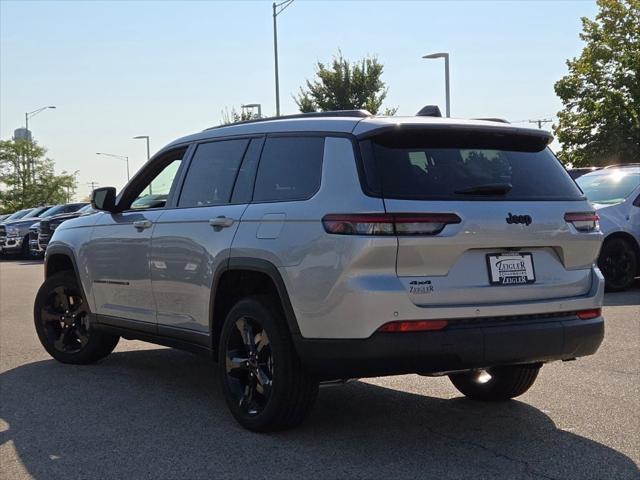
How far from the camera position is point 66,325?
8117 mm

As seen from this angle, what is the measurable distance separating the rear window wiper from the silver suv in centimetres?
1

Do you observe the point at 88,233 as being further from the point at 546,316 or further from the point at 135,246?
the point at 546,316

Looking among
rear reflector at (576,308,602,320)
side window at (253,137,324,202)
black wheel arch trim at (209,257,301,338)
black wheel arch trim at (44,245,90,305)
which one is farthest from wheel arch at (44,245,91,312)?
rear reflector at (576,308,602,320)

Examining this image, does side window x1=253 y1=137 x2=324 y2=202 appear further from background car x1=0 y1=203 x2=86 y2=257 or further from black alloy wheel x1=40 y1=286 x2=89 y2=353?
background car x1=0 y1=203 x2=86 y2=257

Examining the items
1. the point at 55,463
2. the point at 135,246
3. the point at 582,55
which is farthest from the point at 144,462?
the point at 582,55

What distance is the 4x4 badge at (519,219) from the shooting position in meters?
5.00

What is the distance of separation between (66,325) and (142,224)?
1.91m

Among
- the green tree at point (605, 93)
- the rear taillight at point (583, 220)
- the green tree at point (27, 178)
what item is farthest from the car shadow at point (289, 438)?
the green tree at point (27, 178)

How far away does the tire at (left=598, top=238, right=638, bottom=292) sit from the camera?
12719 mm

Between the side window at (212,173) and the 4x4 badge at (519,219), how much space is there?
6.01 feet

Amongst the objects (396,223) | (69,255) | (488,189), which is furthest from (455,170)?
(69,255)

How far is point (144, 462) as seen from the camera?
193 inches

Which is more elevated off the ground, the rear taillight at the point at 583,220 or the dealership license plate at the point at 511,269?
the rear taillight at the point at 583,220

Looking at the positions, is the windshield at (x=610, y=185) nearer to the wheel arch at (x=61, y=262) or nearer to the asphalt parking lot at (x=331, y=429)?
the asphalt parking lot at (x=331, y=429)
